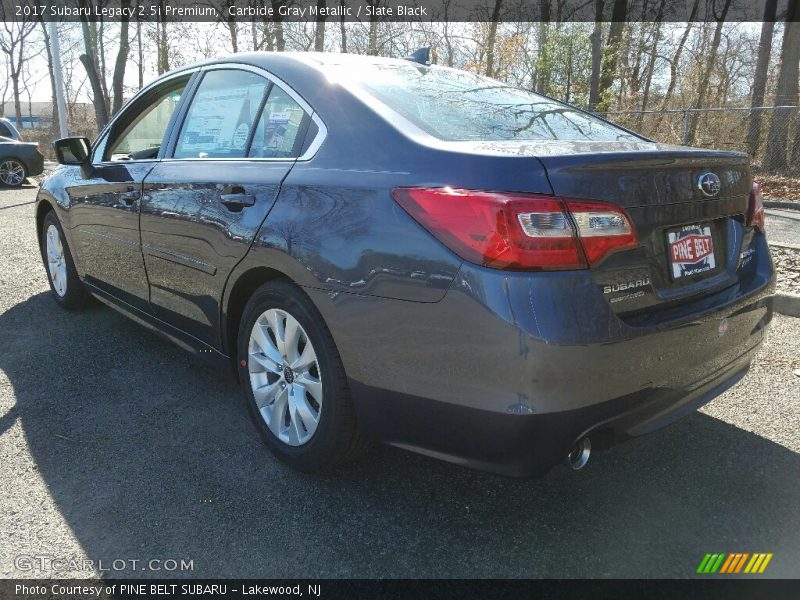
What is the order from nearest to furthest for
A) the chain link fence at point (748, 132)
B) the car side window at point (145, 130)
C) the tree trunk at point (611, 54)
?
the car side window at point (145, 130) → the chain link fence at point (748, 132) → the tree trunk at point (611, 54)

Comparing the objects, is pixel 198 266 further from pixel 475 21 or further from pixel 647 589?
pixel 475 21

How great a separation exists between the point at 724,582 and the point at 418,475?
1.15m

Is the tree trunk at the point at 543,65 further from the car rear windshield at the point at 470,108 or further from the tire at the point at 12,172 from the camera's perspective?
the car rear windshield at the point at 470,108

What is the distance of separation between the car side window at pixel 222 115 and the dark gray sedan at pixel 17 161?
13.9 m

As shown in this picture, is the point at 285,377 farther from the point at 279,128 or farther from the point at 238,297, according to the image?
the point at 279,128

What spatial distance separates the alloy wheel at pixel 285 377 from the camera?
2.51m

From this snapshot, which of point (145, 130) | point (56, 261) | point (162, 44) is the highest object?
point (162, 44)

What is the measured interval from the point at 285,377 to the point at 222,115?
54.1 inches

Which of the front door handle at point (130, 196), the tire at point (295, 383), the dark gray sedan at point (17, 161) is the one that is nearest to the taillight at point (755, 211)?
the tire at point (295, 383)

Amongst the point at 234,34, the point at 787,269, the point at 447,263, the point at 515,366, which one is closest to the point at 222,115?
the point at 447,263

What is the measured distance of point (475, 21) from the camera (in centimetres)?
2948

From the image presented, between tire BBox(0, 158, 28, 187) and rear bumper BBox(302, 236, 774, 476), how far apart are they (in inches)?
611

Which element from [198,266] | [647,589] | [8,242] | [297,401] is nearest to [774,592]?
[647,589]

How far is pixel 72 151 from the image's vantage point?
163 inches
